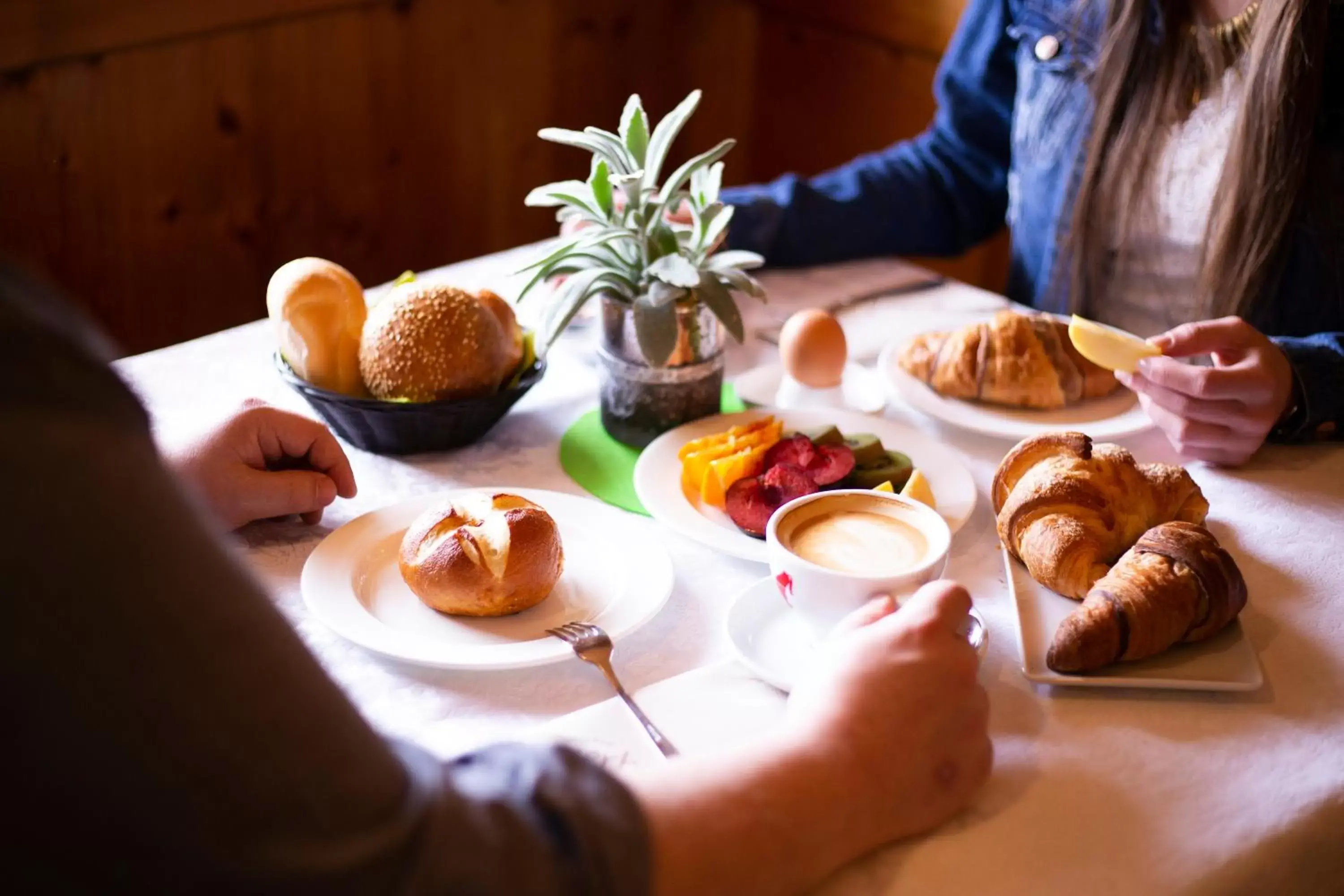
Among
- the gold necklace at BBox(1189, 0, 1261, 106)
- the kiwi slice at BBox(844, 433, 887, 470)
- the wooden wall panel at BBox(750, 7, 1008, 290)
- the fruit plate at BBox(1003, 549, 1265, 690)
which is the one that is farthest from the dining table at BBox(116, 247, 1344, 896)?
the wooden wall panel at BBox(750, 7, 1008, 290)

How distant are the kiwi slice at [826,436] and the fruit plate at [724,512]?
14 millimetres

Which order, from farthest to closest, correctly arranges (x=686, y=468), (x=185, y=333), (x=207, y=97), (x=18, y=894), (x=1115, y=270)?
(x=185, y=333)
(x=207, y=97)
(x=1115, y=270)
(x=686, y=468)
(x=18, y=894)

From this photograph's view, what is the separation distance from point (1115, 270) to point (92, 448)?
1472 mm

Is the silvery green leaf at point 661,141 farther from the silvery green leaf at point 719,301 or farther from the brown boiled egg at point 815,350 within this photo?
the brown boiled egg at point 815,350

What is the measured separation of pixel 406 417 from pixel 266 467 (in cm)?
14

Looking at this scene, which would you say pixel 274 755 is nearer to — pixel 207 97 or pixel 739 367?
pixel 739 367

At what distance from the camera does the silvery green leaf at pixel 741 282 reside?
121cm

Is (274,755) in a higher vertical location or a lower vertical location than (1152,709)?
higher

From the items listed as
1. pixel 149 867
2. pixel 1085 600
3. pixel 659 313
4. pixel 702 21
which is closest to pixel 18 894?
pixel 149 867

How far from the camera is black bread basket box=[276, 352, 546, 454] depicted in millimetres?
1181

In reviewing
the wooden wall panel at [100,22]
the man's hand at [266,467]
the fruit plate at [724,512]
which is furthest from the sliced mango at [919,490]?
the wooden wall panel at [100,22]

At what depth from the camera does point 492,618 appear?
966 mm

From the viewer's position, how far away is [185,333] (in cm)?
257

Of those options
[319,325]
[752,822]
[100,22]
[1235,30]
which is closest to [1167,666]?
[752,822]
